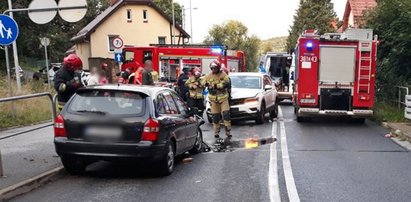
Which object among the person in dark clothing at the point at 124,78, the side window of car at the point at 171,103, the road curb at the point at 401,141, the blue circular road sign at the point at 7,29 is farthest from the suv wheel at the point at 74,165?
the person in dark clothing at the point at 124,78

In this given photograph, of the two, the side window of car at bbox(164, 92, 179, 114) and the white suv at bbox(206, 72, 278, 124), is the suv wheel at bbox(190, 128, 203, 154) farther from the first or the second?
the white suv at bbox(206, 72, 278, 124)

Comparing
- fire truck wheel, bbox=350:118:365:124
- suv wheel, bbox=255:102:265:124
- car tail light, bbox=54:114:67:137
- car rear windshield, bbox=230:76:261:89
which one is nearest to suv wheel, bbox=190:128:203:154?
car tail light, bbox=54:114:67:137

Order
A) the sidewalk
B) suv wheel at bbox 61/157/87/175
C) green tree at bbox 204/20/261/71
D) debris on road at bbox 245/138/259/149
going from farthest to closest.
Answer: green tree at bbox 204/20/261/71 < debris on road at bbox 245/138/259/149 < suv wheel at bbox 61/157/87/175 < the sidewalk

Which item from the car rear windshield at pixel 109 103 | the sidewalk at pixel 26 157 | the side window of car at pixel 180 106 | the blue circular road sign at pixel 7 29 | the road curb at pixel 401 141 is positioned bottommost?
the road curb at pixel 401 141

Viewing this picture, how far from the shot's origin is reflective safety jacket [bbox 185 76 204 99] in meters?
14.2

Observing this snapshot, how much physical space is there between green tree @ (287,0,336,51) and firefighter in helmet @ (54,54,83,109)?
5003 centimetres

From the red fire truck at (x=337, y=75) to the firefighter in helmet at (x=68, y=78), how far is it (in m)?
8.76

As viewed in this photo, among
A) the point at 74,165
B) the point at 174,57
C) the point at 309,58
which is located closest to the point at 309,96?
the point at 309,58

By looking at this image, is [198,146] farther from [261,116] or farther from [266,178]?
[261,116]

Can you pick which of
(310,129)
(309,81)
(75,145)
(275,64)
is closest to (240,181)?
(75,145)

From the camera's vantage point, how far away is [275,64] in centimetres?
3300

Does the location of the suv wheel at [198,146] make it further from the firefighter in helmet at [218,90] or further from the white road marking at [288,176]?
the white road marking at [288,176]

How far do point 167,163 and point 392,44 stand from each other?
12.7m

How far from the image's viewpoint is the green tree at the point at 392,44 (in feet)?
56.3
